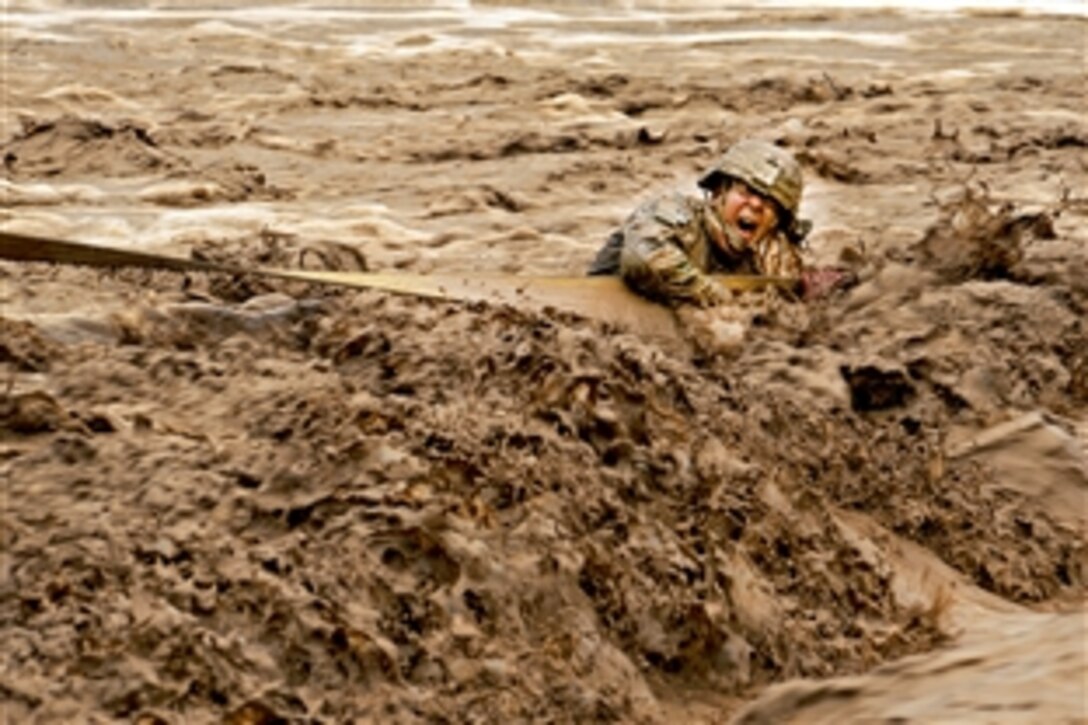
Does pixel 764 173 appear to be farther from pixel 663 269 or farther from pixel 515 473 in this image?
pixel 515 473

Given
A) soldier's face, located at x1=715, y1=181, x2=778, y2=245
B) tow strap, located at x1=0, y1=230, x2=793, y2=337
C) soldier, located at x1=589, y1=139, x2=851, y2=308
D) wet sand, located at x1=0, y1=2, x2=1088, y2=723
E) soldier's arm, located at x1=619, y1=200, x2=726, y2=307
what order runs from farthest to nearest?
1. soldier's face, located at x1=715, y1=181, x2=778, y2=245
2. soldier, located at x1=589, y1=139, x2=851, y2=308
3. soldier's arm, located at x1=619, y1=200, x2=726, y2=307
4. tow strap, located at x1=0, y1=230, x2=793, y2=337
5. wet sand, located at x1=0, y1=2, x2=1088, y2=723

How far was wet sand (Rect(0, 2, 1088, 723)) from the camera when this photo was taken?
363 centimetres

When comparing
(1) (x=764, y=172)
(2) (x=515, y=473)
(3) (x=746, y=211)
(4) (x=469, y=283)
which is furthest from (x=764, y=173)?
(2) (x=515, y=473)

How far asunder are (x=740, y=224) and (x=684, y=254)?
34 cm

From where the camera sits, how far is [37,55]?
39.9ft

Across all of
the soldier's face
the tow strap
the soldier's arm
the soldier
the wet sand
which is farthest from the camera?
the soldier's face

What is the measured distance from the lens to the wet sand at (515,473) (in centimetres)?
363

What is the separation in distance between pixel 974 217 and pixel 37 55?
6.73 metres

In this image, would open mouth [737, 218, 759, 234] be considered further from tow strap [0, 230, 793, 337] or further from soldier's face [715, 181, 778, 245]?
tow strap [0, 230, 793, 337]

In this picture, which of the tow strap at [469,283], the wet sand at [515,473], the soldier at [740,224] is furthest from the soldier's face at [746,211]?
the wet sand at [515,473]

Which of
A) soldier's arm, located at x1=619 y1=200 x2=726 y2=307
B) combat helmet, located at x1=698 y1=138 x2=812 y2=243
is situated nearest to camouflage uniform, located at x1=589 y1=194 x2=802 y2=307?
soldier's arm, located at x1=619 y1=200 x2=726 y2=307

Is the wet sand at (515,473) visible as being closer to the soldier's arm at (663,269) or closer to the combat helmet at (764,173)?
the soldier's arm at (663,269)

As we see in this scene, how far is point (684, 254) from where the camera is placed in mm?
6680

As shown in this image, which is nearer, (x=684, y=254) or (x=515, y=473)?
(x=515, y=473)
